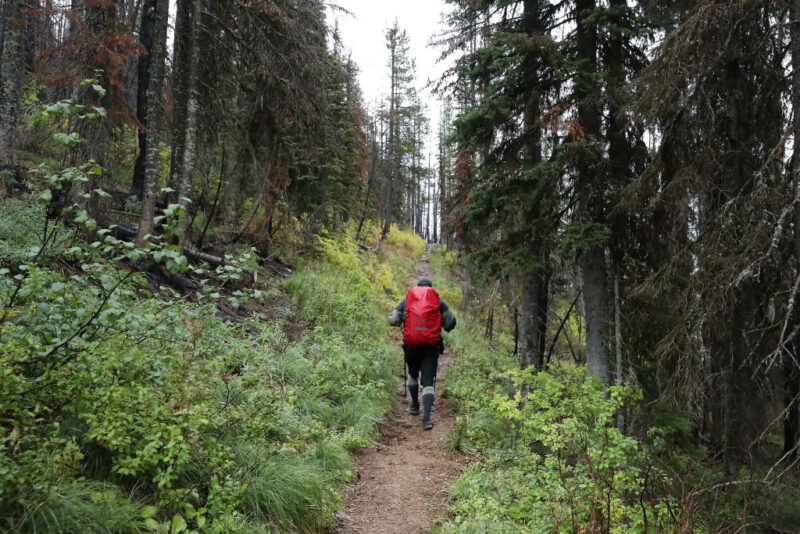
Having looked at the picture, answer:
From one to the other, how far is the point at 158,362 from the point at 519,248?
6.07 meters

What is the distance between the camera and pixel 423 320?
267 inches

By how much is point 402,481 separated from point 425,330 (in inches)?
89.7

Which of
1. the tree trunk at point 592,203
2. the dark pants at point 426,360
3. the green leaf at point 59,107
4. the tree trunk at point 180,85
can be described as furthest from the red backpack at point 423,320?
the tree trunk at point 180,85

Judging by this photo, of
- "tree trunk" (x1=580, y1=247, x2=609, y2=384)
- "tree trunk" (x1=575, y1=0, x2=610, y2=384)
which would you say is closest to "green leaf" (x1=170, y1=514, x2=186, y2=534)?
"tree trunk" (x1=575, y1=0, x2=610, y2=384)

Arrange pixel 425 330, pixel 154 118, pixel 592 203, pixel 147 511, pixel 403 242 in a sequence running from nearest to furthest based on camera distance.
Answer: pixel 147 511, pixel 425 330, pixel 592 203, pixel 154 118, pixel 403 242

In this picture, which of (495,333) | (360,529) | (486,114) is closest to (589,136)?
(486,114)

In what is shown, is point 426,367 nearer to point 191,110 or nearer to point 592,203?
point 592,203

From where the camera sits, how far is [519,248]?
25.6 feet

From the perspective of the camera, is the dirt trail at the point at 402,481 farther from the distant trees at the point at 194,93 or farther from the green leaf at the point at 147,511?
the distant trees at the point at 194,93

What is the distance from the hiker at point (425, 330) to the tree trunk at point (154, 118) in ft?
17.5

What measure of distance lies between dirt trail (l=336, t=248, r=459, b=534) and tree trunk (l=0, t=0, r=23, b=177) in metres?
9.13

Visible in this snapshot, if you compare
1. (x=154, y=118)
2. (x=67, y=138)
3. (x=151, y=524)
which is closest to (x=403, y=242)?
(x=154, y=118)

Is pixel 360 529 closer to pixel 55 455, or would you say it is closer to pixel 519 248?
pixel 55 455

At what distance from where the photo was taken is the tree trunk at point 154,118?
842 centimetres
